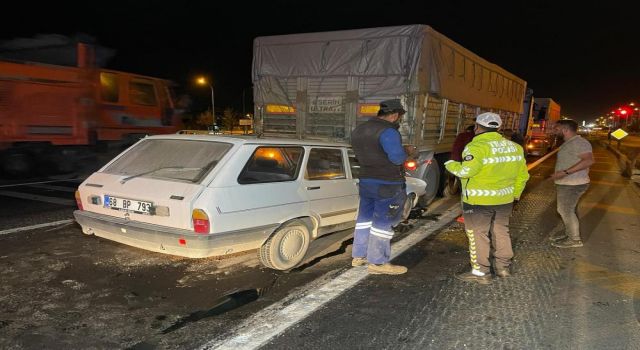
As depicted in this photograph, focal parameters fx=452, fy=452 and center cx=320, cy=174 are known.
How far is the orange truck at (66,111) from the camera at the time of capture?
32.0 ft

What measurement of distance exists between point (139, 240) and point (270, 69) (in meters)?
5.45

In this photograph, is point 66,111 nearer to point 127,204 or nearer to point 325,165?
point 127,204

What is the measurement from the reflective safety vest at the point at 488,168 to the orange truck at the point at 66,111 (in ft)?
31.7

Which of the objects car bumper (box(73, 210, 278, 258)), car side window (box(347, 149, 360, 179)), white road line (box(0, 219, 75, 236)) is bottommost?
white road line (box(0, 219, 75, 236))

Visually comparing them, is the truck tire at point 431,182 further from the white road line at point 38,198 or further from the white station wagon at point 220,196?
the white road line at point 38,198

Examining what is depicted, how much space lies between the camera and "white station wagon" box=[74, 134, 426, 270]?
3.69 m

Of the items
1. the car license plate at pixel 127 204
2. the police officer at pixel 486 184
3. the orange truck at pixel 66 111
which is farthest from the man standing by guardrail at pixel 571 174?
the orange truck at pixel 66 111

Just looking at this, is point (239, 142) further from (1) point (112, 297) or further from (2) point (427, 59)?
(2) point (427, 59)

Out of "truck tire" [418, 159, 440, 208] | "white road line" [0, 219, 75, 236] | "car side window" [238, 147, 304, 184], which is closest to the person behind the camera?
"car side window" [238, 147, 304, 184]

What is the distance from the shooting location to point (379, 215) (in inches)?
167

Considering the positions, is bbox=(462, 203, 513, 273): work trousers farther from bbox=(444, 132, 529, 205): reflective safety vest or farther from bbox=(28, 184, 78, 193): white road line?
bbox=(28, 184, 78, 193): white road line

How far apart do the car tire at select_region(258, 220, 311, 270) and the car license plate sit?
107 cm

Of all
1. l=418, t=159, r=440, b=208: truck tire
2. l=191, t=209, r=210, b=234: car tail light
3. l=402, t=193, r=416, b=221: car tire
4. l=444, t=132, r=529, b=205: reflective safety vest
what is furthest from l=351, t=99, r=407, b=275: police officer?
l=418, t=159, r=440, b=208: truck tire

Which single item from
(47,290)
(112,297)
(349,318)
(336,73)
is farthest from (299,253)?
(336,73)
